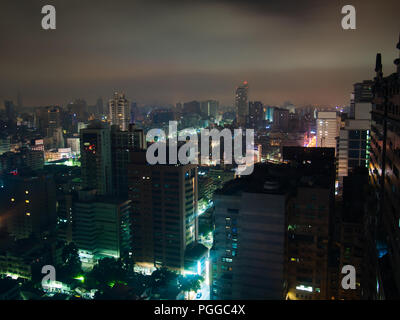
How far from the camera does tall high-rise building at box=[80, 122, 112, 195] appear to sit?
11773 millimetres

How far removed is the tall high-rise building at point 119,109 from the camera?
20.2 m

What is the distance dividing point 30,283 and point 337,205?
7768 millimetres

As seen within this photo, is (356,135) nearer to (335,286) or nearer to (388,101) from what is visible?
(335,286)

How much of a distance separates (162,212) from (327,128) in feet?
40.7

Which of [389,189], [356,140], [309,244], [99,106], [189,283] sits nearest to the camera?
[389,189]

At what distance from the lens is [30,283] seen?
299 inches

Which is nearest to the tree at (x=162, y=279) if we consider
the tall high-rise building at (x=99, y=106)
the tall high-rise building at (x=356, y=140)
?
the tall high-rise building at (x=356, y=140)

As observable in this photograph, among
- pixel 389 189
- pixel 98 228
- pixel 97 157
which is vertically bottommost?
pixel 98 228

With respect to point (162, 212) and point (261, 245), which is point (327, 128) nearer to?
point (162, 212)

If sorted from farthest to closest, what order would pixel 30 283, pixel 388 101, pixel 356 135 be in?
pixel 356 135 < pixel 30 283 < pixel 388 101

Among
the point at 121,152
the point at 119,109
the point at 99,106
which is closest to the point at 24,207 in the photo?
the point at 121,152

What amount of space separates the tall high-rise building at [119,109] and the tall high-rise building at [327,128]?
1083cm

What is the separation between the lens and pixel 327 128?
58.9 ft
